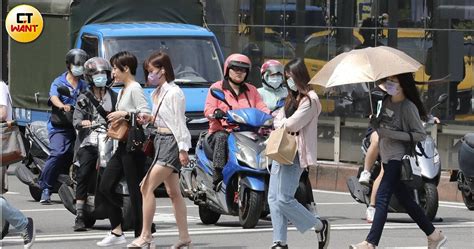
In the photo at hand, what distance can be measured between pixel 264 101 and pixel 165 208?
220cm

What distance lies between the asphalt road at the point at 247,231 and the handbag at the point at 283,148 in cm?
152

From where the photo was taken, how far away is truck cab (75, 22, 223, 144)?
18938 millimetres

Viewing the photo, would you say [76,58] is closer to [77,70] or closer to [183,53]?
[77,70]

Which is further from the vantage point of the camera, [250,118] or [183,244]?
[250,118]

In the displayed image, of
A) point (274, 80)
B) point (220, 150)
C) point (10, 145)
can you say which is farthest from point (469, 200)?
point (10, 145)

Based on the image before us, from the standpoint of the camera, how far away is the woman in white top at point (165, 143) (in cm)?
1204

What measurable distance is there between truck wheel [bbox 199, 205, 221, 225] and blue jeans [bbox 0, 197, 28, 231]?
→ 3251 mm

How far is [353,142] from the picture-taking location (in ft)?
68.4

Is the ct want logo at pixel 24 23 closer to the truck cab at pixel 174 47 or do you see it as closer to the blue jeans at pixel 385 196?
the truck cab at pixel 174 47

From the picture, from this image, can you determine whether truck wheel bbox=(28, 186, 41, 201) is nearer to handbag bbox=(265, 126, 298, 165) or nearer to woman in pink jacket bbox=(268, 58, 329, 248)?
woman in pink jacket bbox=(268, 58, 329, 248)

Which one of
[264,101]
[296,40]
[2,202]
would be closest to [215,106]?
[264,101]

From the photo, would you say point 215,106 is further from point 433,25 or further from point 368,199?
A: point 433,25

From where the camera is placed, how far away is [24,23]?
67.4 feet

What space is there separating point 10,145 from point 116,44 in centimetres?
679
